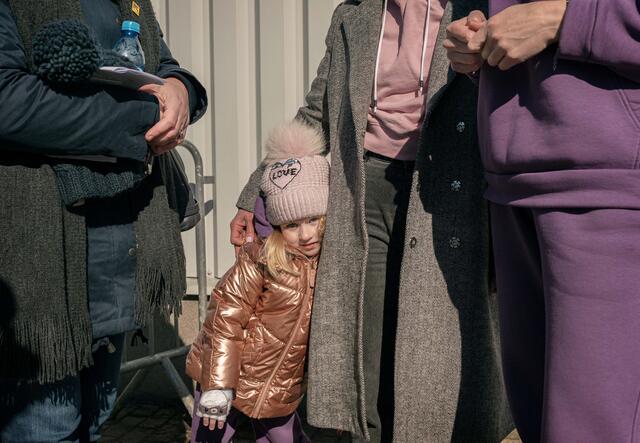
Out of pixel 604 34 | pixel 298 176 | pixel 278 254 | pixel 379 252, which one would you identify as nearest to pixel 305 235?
pixel 278 254

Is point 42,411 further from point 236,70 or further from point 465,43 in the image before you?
point 236,70

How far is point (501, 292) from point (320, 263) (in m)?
0.72

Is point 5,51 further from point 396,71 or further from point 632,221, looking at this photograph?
point 632,221

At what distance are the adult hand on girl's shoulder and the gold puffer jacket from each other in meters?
0.04

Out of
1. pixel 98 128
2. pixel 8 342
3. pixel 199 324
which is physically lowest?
pixel 199 324

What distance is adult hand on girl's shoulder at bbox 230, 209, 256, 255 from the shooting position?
8.39ft

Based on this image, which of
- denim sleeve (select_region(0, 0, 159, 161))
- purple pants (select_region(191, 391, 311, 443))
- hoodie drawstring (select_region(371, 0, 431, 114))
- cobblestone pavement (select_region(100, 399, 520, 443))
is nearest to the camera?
denim sleeve (select_region(0, 0, 159, 161))

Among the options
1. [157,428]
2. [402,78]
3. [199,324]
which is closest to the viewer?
[402,78]

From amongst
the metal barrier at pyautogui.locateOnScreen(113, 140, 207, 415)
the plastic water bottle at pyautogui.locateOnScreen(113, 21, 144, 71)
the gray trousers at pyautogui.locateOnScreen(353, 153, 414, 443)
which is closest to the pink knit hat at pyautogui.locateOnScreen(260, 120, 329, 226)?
the gray trousers at pyautogui.locateOnScreen(353, 153, 414, 443)

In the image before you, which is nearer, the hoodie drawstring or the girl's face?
the hoodie drawstring

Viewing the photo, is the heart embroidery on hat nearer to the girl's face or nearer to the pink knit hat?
the pink knit hat

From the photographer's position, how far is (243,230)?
2.57 m

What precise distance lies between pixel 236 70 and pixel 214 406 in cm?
215

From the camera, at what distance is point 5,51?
1626 mm
